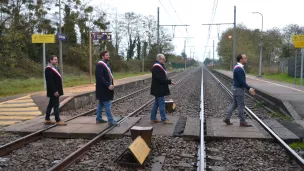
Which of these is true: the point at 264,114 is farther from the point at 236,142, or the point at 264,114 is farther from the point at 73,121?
the point at 73,121

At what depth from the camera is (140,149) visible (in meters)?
6.04

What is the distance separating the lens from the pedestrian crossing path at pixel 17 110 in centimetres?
1019

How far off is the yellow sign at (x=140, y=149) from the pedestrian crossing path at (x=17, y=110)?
510cm

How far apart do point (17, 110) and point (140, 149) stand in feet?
23.8

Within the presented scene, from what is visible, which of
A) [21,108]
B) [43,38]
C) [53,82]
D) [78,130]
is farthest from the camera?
[43,38]

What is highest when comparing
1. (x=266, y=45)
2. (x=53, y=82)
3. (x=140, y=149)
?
(x=266, y=45)

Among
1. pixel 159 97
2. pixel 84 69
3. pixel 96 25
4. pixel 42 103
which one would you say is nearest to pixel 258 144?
pixel 159 97

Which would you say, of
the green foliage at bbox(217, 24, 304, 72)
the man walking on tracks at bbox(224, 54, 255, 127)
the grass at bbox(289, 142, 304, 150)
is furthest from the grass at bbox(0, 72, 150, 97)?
the green foliage at bbox(217, 24, 304, 72)

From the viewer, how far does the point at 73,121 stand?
31.6 feet

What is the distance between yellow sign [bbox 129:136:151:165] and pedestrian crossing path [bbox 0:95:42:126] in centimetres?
510

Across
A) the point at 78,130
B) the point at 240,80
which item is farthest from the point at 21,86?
the point at 240,80

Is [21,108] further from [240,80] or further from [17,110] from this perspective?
[240,80]

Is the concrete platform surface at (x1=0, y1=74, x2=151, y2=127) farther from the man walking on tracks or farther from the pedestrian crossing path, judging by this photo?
the man walking on tracks

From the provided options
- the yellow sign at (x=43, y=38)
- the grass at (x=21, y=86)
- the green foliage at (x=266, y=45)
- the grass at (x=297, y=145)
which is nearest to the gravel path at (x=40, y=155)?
the grass at (x=297, y=145)
